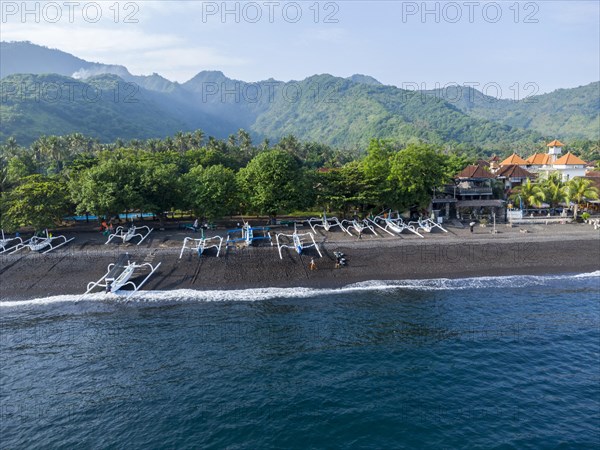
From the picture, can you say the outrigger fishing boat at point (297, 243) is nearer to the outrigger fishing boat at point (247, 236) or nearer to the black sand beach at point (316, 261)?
the black sand beach at point (316, 261)

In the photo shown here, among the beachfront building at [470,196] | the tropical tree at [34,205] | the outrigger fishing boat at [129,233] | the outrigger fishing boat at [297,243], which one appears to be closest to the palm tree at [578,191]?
the beachfront building at [470,196]

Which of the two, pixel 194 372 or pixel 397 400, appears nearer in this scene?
pixel 397 400

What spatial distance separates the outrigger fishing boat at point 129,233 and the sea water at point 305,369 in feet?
45.1

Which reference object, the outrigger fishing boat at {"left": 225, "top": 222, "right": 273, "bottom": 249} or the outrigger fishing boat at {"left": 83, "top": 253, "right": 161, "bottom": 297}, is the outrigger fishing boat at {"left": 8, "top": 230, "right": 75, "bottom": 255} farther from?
the outrigger fishing boat at {"left": 225, "top": 222, "right": 273, "bottom": 249}

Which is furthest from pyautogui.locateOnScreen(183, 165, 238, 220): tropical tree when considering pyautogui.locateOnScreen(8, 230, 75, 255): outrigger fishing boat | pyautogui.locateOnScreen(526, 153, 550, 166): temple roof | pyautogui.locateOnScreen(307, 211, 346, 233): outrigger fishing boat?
pyautogui.locateOnScreen(526, 153, 550, 166): temple roof

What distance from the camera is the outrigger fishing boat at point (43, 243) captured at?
45312 mm

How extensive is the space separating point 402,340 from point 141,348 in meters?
18.0

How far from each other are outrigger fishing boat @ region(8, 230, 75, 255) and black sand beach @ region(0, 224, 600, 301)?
101 centimetres

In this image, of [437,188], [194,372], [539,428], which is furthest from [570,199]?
[194,372]

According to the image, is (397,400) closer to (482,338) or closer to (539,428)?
(539,428)

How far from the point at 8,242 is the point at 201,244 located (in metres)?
23.7

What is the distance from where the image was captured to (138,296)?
119 feet

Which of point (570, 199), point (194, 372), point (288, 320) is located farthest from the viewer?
point (570, 199)

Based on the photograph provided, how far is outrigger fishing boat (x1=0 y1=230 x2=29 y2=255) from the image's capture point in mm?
45812
